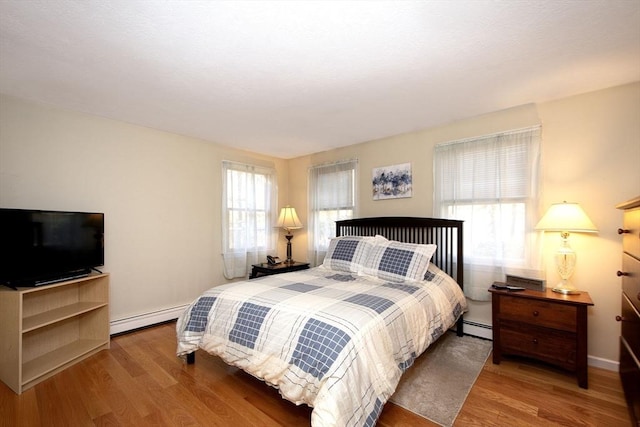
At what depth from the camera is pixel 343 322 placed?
62.9 inches

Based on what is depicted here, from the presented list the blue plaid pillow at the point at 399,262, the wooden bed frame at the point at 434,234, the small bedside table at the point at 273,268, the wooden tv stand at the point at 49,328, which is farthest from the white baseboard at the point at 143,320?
the wooden bed frame at the point at 434,234

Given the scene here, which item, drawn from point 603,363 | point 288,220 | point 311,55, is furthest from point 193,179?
point 603,363

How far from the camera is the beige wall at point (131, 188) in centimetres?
244

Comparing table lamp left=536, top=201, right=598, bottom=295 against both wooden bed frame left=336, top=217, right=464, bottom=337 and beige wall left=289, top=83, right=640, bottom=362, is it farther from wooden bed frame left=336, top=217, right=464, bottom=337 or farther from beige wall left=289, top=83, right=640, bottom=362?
wooden bed frame left=336, top=217, right=464, bottom=337

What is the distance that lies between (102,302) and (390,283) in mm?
2649

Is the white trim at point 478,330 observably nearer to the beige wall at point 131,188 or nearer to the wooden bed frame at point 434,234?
the wooden bed frame at point 434,234

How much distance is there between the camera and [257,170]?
4172 millimetres

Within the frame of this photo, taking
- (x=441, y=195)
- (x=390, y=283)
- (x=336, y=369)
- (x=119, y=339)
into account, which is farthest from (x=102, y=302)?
(x=441, y=195)

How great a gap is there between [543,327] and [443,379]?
0.87 meters

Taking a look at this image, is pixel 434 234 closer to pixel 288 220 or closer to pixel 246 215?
pixel 288 220

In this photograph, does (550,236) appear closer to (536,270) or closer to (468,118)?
(536,270)

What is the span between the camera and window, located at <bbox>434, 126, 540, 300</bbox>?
8.39 ft

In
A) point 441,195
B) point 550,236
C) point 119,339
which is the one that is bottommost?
point 119,339

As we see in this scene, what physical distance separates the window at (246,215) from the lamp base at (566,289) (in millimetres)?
3394
